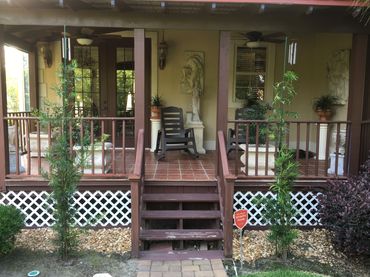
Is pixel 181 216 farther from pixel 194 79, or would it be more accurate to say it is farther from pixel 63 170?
pixel 194 79

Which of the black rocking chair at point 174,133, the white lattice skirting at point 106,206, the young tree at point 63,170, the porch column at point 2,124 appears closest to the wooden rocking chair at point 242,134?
the black rocking chair at point 174,133

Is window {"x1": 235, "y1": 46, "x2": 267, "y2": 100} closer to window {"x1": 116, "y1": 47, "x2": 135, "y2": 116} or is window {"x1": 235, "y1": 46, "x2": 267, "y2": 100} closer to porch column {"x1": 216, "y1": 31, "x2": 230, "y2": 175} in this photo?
window {"x1": 116, "y1": 47, "x2": 135, "y2": 116}

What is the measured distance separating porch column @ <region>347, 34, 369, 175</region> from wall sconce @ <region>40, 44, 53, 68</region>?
5367 mm

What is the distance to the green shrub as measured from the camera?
359 cm

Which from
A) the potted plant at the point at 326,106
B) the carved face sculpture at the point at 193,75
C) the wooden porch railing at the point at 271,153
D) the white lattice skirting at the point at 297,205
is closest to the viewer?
the wooden porch railing at the point at 271,153

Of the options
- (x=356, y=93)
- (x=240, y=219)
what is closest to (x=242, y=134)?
(x=356, y=93)

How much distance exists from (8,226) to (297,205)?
3.48 metres

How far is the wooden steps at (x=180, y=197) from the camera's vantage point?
446 cm

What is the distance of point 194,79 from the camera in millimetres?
6918

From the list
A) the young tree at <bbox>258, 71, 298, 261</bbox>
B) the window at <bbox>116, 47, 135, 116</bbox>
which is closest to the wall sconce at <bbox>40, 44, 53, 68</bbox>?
the window at <bbox>116, 47, 135, 116</bbox>

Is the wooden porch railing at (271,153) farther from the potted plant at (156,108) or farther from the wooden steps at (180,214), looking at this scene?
the potted plant at (156,108)

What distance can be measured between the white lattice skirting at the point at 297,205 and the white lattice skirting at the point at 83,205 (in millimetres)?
1481

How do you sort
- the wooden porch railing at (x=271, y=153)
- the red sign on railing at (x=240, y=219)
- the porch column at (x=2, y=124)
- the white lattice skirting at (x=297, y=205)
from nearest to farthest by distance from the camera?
1. the red sign on railing at (x=240, y=219)
2. the porch column at (x=2, y=124)
3. the wooden porch railing at (x=271, y=153)
4. the white lattice skirting at (x=297, y=205)

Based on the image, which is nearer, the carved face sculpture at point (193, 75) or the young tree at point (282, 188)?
the young tree at point (282, 188)
